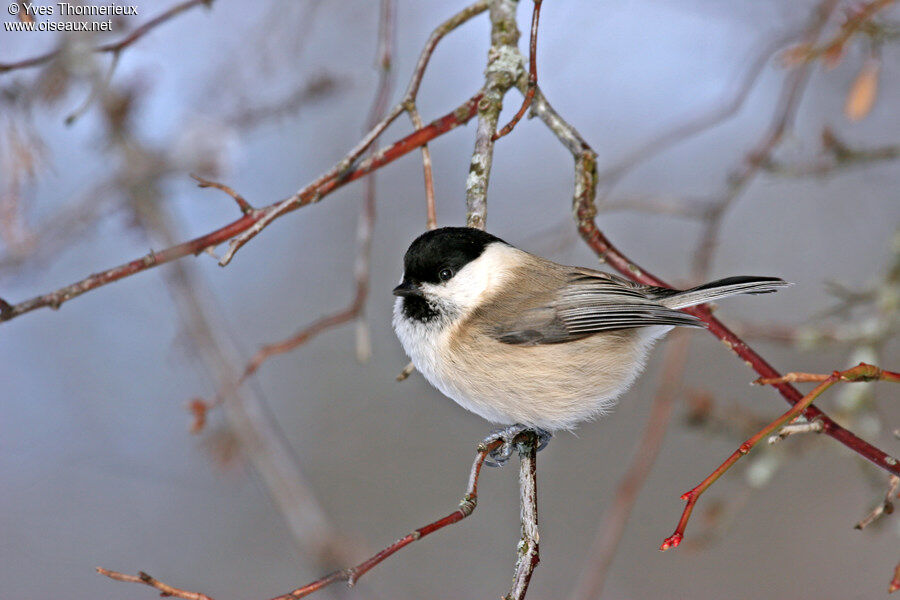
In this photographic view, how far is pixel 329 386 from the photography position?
4199mm

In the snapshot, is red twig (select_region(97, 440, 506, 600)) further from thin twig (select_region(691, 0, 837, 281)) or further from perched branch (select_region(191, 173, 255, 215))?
thin twig (select_region(691, 0, 837, 281))

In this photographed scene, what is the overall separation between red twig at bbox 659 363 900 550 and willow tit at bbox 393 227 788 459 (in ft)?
1.99

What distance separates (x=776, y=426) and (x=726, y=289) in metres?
0.75

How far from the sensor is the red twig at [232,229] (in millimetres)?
1463

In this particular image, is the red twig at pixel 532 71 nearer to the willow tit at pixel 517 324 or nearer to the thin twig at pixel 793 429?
the willow tit at pixel 517 324

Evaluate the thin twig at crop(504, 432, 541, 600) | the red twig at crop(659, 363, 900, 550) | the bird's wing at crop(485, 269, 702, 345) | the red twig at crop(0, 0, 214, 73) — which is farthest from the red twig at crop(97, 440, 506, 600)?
the red twig at crop(0, 0, 214, 73)

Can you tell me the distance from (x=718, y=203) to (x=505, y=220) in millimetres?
1985

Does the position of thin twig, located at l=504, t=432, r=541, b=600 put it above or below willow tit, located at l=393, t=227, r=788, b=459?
below

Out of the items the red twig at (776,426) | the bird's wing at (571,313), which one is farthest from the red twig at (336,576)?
the bird's wing at (571,313)

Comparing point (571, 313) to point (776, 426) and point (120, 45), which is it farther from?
point (120, 45)

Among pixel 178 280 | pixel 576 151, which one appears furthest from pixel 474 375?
pixel 178 280

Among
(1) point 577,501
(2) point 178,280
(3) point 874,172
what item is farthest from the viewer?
(1) point 577,501

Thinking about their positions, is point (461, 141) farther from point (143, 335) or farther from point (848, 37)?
point (848, 37)

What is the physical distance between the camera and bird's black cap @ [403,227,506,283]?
68.6 inches
